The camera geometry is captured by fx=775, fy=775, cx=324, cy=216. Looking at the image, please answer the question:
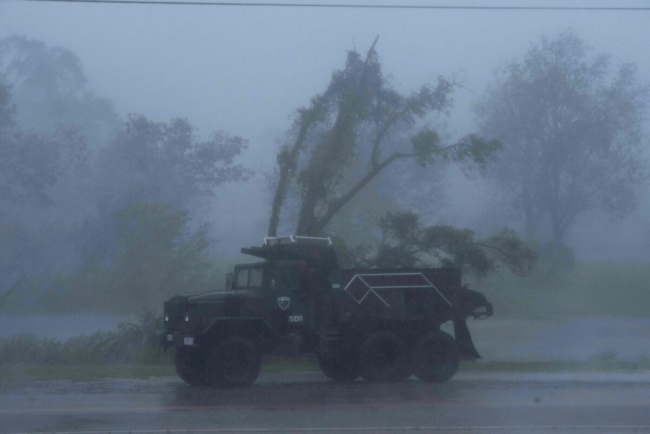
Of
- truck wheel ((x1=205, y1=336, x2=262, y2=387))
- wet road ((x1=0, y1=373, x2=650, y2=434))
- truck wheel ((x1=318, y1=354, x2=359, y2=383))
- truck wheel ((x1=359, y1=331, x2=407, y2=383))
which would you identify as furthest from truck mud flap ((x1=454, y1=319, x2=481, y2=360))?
truck wheel ((x1=205, y1=336, x2=262, y2=387))

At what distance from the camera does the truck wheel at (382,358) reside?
14453mm

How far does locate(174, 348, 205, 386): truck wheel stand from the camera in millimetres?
13953

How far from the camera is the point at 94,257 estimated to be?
1205 inches

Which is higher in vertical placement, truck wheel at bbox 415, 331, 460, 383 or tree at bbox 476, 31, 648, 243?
tree at bbox 476, 31, 648, 243

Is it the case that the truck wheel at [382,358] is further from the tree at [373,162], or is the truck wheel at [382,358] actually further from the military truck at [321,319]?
the tree at [373,162]

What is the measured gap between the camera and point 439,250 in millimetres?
20812

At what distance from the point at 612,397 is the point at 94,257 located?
2294 centimetres

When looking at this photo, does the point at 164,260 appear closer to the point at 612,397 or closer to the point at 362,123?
the point at 362,123

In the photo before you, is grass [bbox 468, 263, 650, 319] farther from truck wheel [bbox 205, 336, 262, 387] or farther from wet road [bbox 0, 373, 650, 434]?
truck wheel [bbox 205, 336, 262, 387]

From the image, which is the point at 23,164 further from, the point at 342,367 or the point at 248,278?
the point at 342,367

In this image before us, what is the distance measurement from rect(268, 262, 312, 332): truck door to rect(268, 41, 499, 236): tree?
21.9 feet

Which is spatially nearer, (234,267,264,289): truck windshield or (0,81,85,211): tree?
(234,267,264,289): truck windshield

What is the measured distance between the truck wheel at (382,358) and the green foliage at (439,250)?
575 cm

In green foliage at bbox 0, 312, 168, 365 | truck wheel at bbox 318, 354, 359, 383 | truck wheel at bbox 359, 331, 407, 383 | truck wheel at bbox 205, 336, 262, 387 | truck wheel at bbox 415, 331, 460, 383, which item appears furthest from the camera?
green foliage at bbox 0, 312, 168, 365
